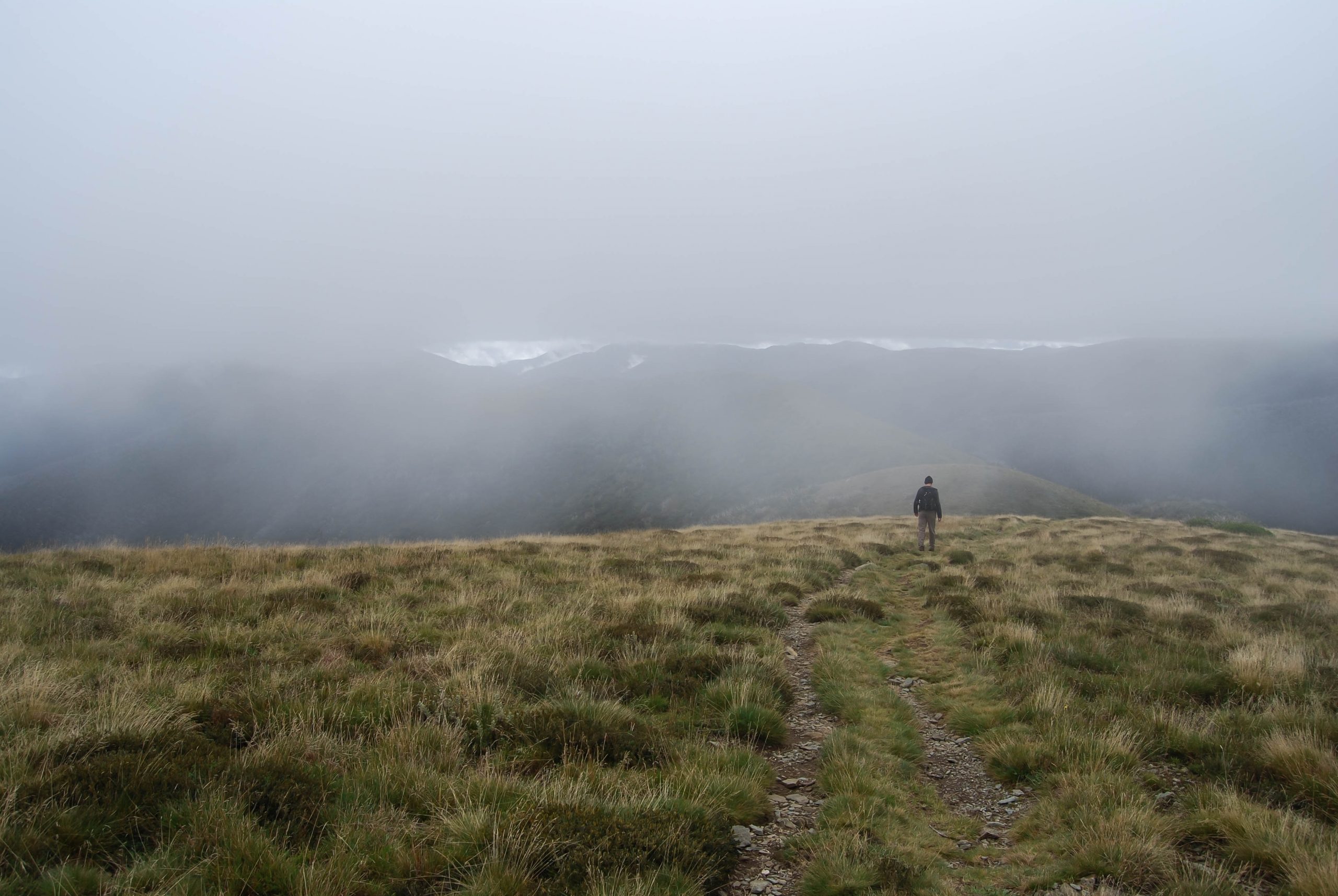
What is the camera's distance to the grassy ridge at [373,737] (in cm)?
391

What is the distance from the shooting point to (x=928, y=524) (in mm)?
24266

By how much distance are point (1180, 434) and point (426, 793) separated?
251m

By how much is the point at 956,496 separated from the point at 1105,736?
64.1 m

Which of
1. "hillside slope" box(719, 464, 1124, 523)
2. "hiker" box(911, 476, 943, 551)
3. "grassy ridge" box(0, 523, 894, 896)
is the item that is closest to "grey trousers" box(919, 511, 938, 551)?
"hiker" box(911, 476, 943, 551)

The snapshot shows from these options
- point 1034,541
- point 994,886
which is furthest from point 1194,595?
Answer: point 994,886

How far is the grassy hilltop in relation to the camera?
410 cm

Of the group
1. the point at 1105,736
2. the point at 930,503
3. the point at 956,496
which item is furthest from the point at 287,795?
the point at 956,496

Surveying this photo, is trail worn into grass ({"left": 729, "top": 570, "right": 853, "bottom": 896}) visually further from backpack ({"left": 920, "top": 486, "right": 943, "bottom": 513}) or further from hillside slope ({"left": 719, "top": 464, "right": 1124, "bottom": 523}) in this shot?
hillside slope ({"left": 719, "top": 464, "right": 1124, "bottom": 523})

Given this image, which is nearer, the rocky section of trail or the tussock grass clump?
the rocky section of trail

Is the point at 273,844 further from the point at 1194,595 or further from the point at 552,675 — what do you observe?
the point at 1194,595

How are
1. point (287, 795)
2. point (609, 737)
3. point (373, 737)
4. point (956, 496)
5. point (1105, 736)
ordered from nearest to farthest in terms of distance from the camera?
point (287, 795)
point (373, 737)
point (609, 737)
point (1105, 736)
point (956, 496)

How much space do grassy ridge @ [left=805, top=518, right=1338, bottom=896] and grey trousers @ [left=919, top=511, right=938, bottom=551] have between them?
Answer: 354 inches

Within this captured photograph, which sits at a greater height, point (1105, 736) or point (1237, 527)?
point (1105, 736)

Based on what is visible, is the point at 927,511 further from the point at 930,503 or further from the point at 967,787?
the point at 967,787
